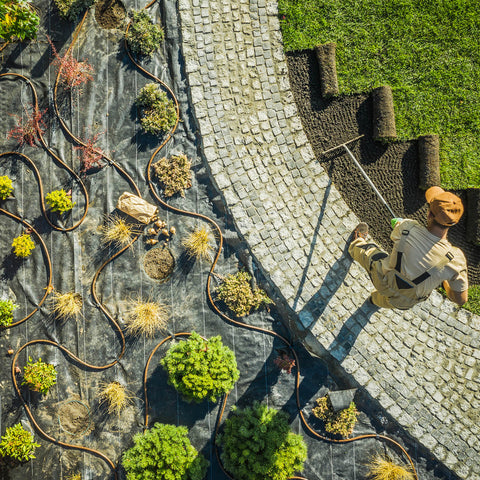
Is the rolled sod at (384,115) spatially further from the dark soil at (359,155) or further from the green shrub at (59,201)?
the green shrub at (59,201)

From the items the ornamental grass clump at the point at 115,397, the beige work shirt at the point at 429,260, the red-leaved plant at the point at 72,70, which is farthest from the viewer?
the red-leaved plant at the point at 72,70

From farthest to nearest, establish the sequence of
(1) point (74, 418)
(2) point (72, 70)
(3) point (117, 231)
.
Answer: (2) point (72, 70) < (3) point (117, 231) < (1) point (74, 418)

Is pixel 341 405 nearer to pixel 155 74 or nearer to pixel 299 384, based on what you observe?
pixel 299 384

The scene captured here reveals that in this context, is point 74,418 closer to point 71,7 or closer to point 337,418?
point 337,418

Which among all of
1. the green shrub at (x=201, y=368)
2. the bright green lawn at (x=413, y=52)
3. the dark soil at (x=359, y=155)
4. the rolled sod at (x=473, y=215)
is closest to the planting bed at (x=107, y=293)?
the green shrub at (x=201, y=368)

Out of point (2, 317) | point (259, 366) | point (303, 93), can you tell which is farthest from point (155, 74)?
point (259, 366)

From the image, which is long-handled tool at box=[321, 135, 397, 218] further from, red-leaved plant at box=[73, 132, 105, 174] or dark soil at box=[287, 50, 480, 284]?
red-leaved plant at box=[73, 132, 105, 174]

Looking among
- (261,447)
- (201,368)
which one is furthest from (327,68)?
(261,447)
